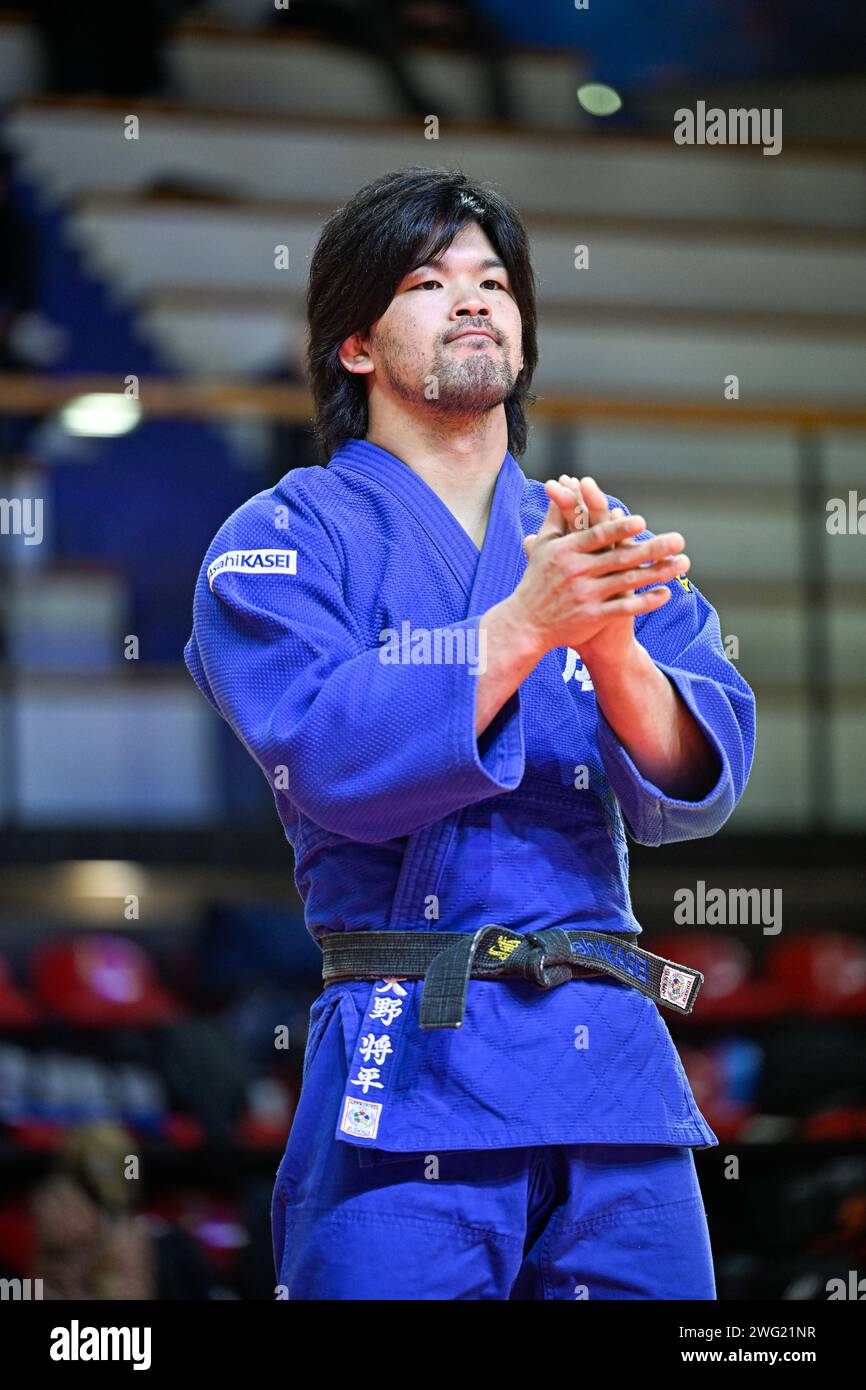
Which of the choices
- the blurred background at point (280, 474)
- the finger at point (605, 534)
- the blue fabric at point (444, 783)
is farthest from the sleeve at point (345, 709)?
the blurred background at point (280, 474)

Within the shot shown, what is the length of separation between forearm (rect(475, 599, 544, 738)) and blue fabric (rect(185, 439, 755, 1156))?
14 mm

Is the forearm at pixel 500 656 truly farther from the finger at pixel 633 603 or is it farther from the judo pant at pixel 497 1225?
the judo pant at pixel 497 1225

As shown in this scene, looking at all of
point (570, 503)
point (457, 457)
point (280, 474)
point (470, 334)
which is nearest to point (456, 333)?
point (470, 334)

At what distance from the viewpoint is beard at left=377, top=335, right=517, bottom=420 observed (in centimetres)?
162

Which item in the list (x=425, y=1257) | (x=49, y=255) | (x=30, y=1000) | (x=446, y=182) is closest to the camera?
(x=425, y=1257)

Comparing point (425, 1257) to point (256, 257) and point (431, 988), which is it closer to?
point (431, 988)

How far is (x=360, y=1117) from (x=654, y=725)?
0.40 m

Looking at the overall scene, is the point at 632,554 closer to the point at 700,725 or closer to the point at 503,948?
the point at 700,725

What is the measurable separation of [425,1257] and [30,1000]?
3108mm

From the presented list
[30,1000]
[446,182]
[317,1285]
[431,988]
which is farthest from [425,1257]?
[30,1000]

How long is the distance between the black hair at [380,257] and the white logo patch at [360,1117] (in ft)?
2.15

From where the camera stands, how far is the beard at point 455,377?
1623 millimetres

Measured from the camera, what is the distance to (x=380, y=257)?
167 cm

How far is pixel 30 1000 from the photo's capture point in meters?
4.36
